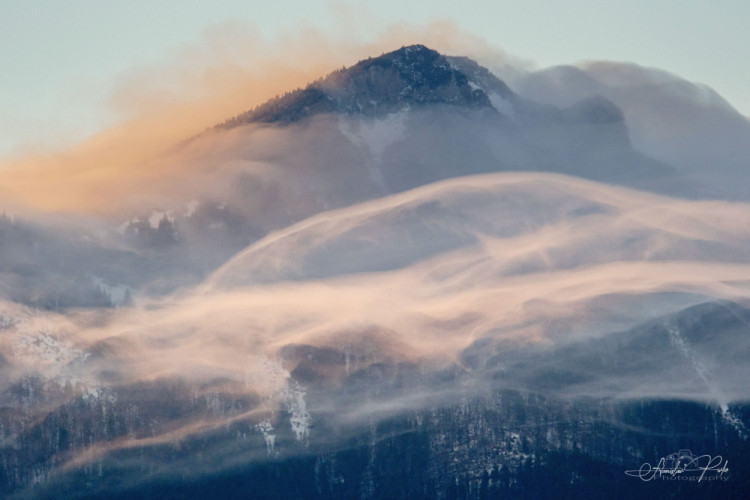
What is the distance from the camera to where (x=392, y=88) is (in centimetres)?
9538

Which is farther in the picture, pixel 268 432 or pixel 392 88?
pixel 392 88

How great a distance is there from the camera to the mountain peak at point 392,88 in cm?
9350

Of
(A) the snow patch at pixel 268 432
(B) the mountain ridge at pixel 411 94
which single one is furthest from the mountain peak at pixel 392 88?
(A) the snow patch at pixel 268 432

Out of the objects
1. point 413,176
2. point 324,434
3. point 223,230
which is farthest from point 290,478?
point 413,176

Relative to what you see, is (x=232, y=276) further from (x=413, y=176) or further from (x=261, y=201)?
(x=413, y=176)

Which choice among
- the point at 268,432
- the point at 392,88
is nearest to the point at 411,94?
→ the point at 392,88

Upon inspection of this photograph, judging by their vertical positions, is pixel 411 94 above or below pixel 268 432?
above

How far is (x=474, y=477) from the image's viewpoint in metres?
70.4

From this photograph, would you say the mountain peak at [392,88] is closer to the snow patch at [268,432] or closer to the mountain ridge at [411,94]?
the mountain ridge at [411,94]

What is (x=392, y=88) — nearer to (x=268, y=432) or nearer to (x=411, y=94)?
(x=411, y=94)

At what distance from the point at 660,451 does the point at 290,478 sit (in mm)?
18332

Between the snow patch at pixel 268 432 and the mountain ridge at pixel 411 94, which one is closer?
the snow patch at pixel 268 432

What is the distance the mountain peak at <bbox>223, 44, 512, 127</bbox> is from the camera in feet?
307

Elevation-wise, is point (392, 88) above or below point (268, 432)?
above
